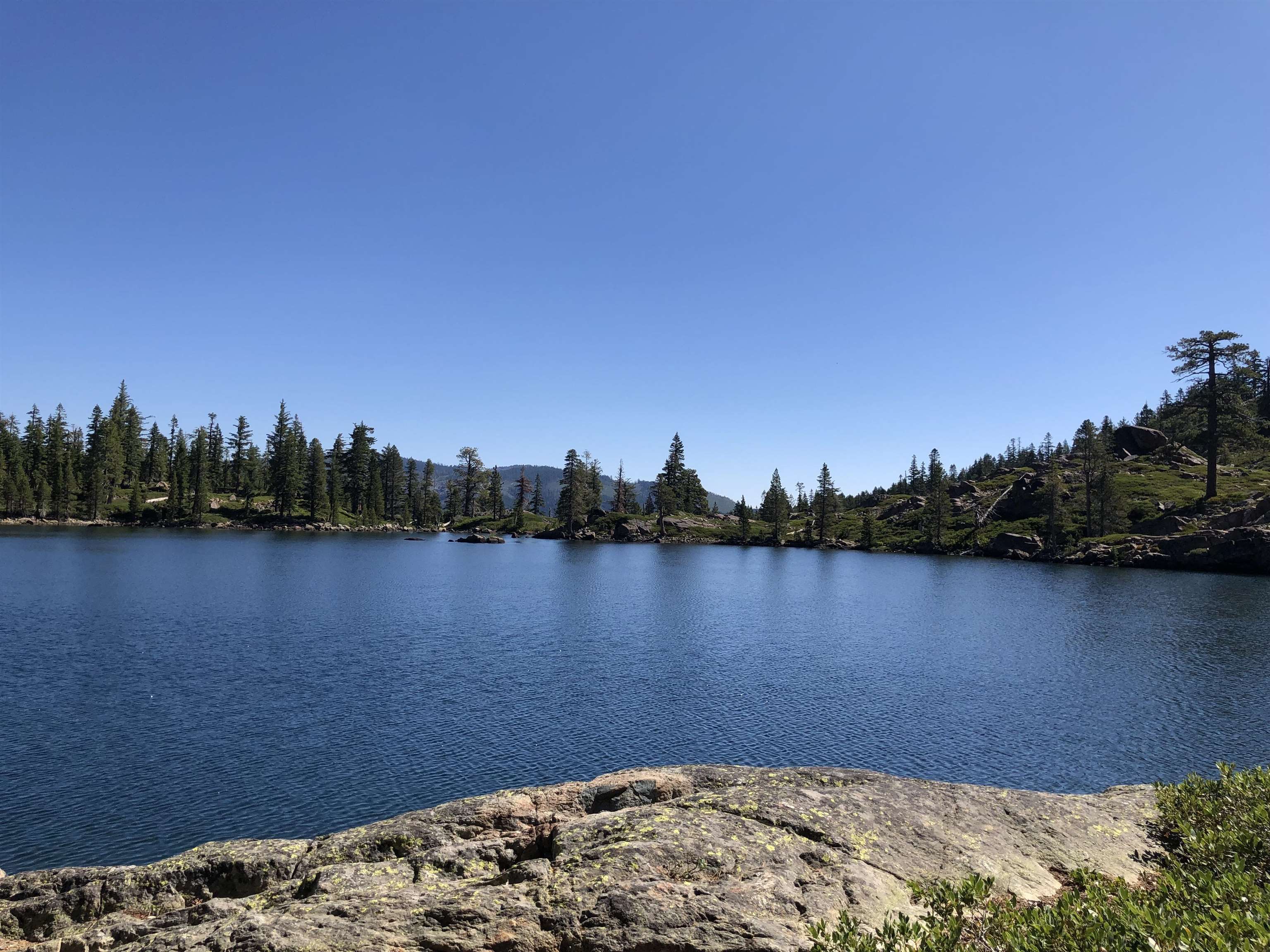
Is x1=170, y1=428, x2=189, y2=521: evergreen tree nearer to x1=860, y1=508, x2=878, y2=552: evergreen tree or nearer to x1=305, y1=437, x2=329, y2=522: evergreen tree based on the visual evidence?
x1=305, y1=437, x2=329, y2=522: evergreen tree

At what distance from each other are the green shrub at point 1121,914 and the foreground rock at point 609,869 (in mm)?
958

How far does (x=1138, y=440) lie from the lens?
625ft

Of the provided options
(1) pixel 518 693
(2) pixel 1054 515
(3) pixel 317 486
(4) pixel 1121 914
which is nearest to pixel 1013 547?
(2) pixel 1054 515

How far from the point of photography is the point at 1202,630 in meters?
61.2

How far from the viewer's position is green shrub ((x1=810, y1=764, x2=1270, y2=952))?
7.34 meters

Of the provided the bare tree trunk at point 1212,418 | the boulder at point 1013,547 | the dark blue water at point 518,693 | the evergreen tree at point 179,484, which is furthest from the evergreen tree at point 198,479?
the bare tree trunk at point 1212,418

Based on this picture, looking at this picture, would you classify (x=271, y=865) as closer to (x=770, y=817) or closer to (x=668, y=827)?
(x=668, y=827)

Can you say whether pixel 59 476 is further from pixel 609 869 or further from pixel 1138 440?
pixel 1138 440

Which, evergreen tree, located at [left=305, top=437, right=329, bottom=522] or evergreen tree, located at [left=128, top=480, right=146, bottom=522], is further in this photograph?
evergreen tree, located at [left=305, top=437, right=329, bottom=522]

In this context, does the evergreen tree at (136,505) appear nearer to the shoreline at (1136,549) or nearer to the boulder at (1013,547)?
the shoreline at (1136,549)

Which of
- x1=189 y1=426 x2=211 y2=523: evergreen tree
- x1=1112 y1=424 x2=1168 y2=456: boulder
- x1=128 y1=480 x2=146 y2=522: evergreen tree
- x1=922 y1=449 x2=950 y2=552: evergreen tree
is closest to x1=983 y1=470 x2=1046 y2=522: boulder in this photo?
x1=922 y1=449 x2=950 y2=552: evergreen tree

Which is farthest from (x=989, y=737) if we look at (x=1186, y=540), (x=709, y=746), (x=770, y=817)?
(x=1186, y=540)

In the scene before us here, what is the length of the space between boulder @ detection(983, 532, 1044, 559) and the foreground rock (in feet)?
480

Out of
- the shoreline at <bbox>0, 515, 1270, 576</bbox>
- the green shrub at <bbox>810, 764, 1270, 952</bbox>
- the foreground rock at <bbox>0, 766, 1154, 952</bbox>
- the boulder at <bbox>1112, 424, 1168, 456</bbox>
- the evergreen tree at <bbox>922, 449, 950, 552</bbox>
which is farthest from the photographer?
the boulder at <bbox>1112, 424, 1168, 456</bbox>
